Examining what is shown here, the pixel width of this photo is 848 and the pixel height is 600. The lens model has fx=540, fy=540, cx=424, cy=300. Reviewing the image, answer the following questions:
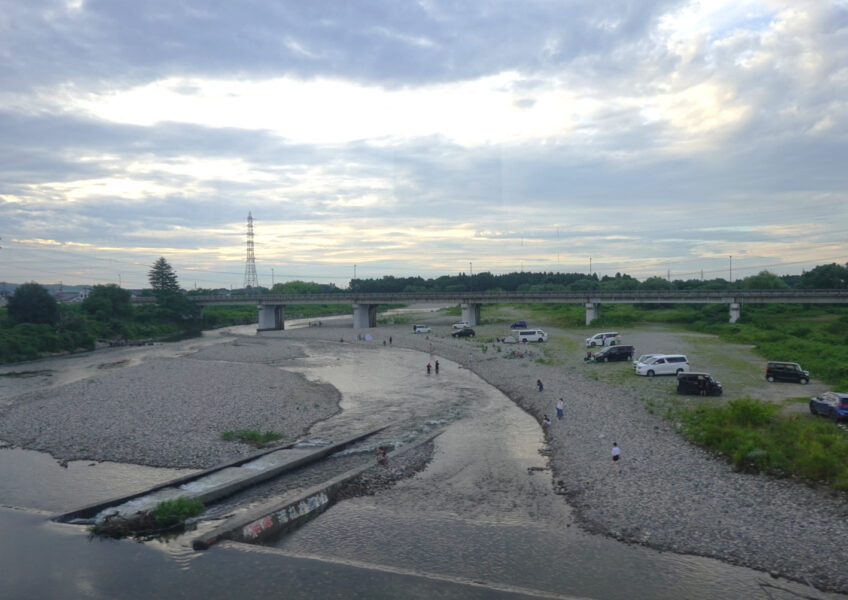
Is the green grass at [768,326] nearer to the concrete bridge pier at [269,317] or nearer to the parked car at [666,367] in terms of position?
the parked car at [666,367]

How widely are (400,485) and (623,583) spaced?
380 inches

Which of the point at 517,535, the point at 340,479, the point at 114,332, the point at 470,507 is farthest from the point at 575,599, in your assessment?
the point at 114,332

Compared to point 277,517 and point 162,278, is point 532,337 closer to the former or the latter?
point 277,517

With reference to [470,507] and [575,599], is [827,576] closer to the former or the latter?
[575,599]

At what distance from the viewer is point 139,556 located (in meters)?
16.7

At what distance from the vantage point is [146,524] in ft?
59.5

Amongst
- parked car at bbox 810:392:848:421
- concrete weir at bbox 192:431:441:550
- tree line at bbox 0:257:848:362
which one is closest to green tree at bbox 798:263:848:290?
tree line at bbox 0:257:848:362

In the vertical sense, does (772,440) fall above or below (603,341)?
below

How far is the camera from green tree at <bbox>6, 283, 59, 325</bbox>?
7775 centimetres

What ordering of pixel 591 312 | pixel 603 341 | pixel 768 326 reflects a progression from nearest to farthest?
1. pixel 603 341
2. pixel 768 326
3. pixel 591 312

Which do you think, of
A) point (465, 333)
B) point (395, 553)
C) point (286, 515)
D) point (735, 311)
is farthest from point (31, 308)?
point (735, 311)

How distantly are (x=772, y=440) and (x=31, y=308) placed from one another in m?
90.2

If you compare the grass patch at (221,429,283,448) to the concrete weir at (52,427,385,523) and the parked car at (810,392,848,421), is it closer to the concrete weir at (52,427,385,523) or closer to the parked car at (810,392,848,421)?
the concrete weir at (52,427,385,523)

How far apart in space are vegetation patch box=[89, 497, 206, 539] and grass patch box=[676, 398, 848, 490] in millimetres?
→ 20711
